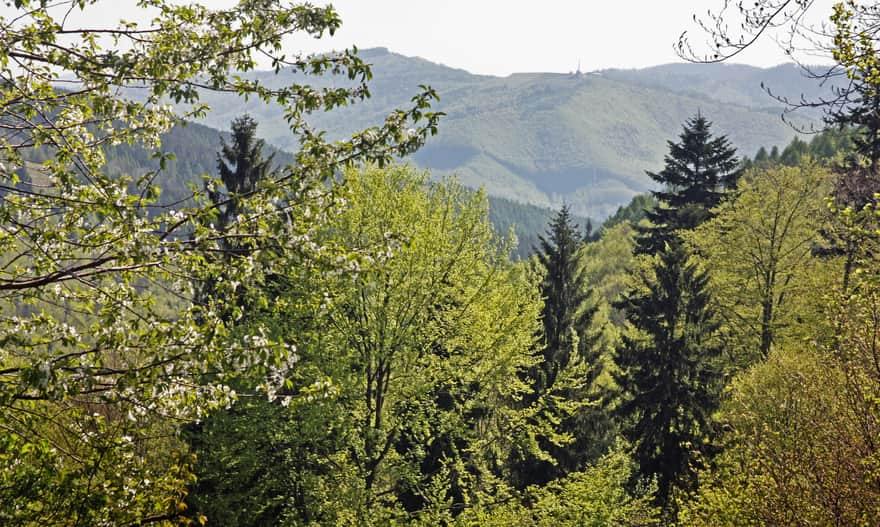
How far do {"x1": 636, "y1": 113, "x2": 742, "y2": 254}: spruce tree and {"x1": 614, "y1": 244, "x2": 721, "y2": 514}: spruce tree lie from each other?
450 inches

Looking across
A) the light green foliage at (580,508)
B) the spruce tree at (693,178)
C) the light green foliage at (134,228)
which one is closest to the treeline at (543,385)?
the light green foliage at (580,508)

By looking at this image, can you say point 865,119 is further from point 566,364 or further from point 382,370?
point 566,364

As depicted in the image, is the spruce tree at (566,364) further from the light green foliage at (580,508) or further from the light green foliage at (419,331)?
the light green foliage at (580,508)

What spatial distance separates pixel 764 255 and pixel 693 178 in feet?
26.1

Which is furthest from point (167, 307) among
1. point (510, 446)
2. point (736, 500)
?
point (736, 500)

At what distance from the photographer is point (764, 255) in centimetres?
3152

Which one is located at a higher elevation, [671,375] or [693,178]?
[693,178]

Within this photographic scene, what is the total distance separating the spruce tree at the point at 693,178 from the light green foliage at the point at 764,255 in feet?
16.3

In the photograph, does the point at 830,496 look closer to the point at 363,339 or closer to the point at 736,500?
the point at 736,500

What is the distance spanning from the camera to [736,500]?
1377cm

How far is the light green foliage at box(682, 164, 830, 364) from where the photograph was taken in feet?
101

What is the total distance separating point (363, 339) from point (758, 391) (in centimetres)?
1219

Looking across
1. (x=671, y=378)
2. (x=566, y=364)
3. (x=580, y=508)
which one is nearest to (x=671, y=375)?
(x=671, y=378)

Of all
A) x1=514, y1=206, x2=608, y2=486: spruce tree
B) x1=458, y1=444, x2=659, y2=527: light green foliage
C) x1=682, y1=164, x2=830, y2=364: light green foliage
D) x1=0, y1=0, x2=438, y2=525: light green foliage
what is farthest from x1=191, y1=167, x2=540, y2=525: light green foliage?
x1=682, y1=164, x2=830, y2=364: light green foliage
